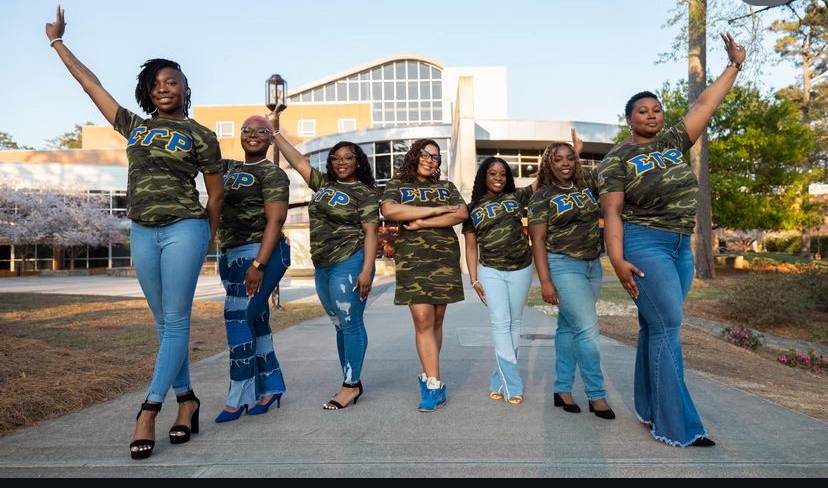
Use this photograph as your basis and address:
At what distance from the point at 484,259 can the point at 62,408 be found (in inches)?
124

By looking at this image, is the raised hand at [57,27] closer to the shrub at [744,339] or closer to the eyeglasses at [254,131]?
the eyeglasses at [254,131]

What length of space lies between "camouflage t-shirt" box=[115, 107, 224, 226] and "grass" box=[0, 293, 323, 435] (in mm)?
1696

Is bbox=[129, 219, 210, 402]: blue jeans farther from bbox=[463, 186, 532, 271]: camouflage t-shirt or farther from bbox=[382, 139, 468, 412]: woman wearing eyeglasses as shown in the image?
bbox=[463, 186, 532, 271]: camouflage t-shirt

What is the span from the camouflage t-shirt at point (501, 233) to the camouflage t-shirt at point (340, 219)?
81cm

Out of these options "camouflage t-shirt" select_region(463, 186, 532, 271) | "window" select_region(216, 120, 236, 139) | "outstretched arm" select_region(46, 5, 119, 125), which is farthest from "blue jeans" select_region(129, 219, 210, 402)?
"window" select_region(216, 120, 236, 139)

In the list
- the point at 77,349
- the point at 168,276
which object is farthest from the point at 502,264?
the point at 77,349

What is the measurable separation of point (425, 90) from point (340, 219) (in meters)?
51.6

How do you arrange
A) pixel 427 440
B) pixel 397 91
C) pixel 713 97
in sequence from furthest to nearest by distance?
pixel 397 91
pixel 713 97
pixel 427 440

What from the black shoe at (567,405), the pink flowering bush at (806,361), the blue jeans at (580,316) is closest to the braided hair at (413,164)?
the blue jeans at (580,316)

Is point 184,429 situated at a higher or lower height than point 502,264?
lower

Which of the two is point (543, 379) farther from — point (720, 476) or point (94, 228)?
point (94, 228)

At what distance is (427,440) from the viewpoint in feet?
10.1

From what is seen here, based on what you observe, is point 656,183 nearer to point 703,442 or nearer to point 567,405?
point 703,442

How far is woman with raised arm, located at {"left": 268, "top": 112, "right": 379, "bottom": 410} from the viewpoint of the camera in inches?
154
